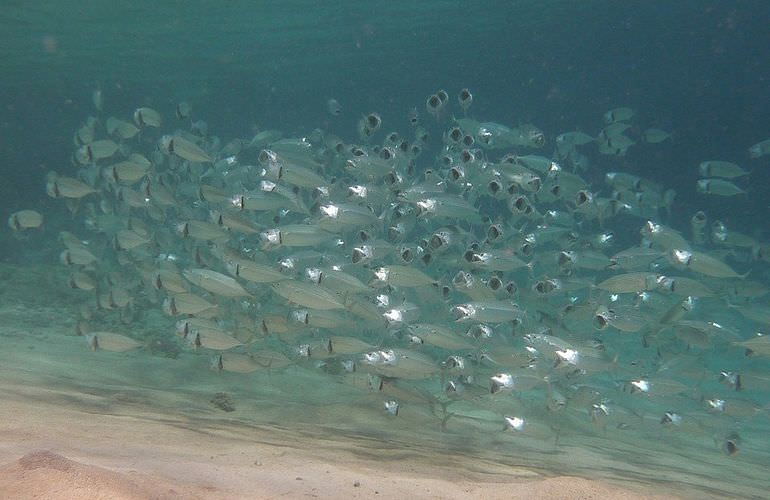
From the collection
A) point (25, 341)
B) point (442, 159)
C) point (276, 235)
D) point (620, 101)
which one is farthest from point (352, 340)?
point (620, 101)

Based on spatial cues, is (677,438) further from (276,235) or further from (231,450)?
(231,450)

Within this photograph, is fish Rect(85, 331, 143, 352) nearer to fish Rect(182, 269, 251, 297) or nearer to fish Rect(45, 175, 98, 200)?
fish Rect(182, 269, 251, 297)

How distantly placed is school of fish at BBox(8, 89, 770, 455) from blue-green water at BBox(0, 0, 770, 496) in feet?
28.3

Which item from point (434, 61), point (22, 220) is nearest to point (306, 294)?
point (22, 220)

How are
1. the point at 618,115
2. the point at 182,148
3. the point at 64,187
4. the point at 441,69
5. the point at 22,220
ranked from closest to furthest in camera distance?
the point at 182,148, the point at 64,187, the point at 22,220, the point at 618,115, the point at 441,69

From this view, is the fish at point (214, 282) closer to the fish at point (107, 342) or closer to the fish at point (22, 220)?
the fish at point (107, 342)

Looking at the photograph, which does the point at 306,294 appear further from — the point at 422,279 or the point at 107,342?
the point at 107,342

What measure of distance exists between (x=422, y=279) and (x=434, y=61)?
36319mm

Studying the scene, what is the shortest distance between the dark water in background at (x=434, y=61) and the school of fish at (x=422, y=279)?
22.6 meters

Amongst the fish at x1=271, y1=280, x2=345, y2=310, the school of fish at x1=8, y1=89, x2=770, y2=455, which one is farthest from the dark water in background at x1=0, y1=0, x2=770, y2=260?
the fish at x1=271, y1=280, x2=345, y2=310

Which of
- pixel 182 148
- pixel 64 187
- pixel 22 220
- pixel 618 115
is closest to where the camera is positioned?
pixel 182 148

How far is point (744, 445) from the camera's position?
36.4ft

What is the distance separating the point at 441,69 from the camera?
42250 millimetres

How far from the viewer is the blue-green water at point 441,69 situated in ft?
101
